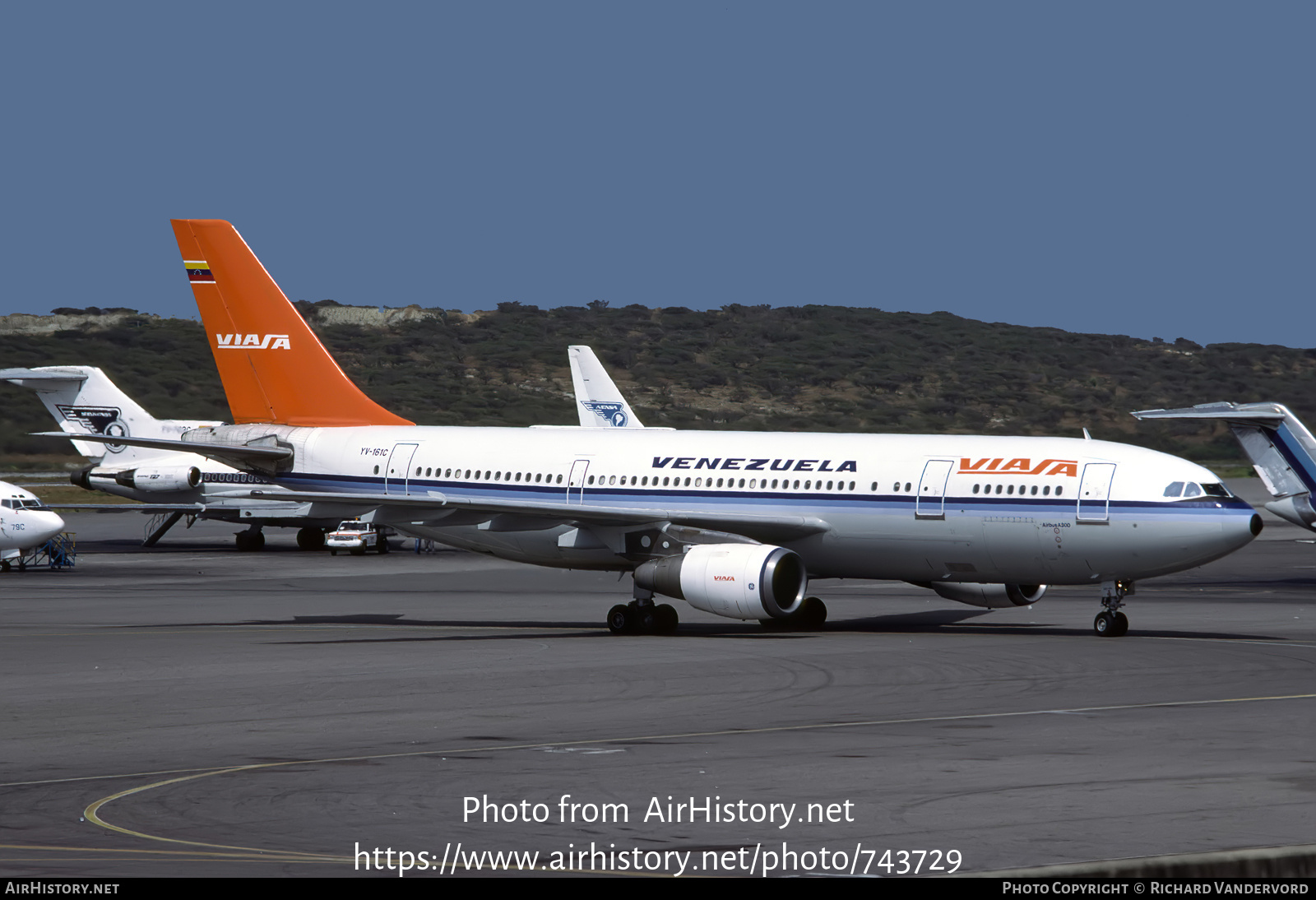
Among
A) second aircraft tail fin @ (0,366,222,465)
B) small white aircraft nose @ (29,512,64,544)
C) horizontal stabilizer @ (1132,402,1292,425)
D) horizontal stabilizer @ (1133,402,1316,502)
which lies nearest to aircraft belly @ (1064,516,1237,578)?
horizontal stabilizer @ (1132,402,1292,425)

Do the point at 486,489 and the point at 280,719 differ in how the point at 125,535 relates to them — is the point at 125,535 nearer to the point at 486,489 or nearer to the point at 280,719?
the point at 486,489

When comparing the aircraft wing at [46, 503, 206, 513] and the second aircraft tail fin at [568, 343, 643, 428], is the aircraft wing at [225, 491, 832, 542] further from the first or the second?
the second aircraft tail fin at [568, 343, 643, 428]

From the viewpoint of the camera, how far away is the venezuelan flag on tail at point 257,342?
4150 cm

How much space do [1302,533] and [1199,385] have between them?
115m

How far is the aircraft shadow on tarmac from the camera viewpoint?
3303cm

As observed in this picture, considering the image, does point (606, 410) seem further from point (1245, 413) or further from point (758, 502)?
point (758, 502)

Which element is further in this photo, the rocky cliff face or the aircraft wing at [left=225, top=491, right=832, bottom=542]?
the rocky cliff face

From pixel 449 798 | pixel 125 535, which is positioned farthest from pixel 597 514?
pixel 125 535

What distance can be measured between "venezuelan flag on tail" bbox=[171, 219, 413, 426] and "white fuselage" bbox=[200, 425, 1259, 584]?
1.78m

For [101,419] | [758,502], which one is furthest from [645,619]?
[101,419]

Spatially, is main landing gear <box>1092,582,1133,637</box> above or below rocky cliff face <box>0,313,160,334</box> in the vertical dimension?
below

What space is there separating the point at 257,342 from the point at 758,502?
14.6m

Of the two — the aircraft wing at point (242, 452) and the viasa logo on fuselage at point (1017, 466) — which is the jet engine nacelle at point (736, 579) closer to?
the viasa logo on fuselage at point (1017, 466)

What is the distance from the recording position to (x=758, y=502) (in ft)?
113
